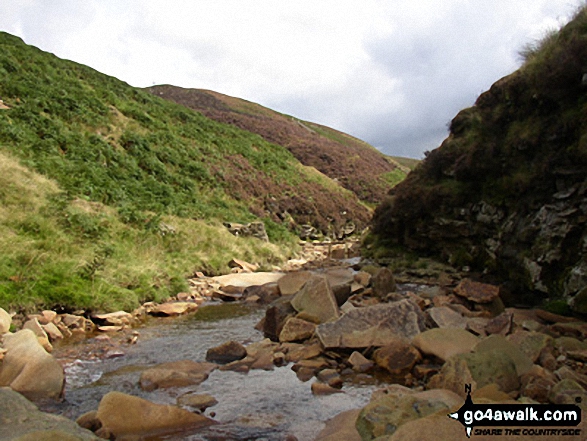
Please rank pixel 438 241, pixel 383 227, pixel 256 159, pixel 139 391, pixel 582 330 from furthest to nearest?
pixel 256 159
pixel 383 227
pixel 438 241
pixel 582 330
pixel 139 391

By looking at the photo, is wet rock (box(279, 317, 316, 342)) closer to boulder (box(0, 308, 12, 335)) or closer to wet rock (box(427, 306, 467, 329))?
wet rock (box(427, 306, 467, 329))

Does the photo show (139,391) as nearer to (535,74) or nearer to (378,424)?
(378,424)

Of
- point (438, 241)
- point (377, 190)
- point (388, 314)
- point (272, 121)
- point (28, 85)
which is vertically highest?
point (272, 121)

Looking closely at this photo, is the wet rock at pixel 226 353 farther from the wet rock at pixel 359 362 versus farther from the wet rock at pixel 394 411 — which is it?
the wet rock at pixel 394 411

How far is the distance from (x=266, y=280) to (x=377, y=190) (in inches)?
1201

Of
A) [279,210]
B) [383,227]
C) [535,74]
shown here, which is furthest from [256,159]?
[535,74]

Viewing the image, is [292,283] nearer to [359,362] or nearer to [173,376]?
[359,362]

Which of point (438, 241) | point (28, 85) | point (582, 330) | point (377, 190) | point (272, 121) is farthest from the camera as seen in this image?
point (272, 121)

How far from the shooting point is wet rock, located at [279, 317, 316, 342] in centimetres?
730

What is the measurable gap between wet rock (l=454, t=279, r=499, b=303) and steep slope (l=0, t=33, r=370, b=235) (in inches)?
505

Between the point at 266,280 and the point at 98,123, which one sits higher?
the point at 98,123

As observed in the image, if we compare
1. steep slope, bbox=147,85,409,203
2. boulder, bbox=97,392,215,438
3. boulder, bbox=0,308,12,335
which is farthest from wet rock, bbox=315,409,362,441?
steep slope, bbox=147,85,409,203

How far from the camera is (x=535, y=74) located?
10.1 m

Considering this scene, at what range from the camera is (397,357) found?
5852mm
